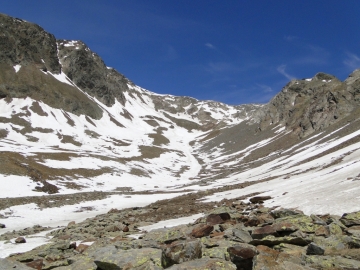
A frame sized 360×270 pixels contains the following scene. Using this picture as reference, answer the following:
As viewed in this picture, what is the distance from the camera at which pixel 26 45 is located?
136m

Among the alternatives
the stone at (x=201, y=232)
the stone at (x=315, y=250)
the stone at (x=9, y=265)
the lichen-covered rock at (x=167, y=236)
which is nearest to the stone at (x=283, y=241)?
the stone at (x=315, y=250)

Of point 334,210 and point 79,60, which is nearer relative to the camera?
point 334,210

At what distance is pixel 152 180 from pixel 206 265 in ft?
183

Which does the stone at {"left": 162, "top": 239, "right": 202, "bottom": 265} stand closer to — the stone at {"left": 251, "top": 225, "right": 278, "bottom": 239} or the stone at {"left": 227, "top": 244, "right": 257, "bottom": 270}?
the stone at {"left": 227, "top": 244, "right": 257, "bottom": 270}

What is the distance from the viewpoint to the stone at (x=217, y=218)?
14.5m

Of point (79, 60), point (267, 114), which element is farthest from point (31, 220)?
point (79, 60)

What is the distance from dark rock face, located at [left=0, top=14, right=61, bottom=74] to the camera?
127 metres

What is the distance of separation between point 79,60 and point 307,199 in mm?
173435

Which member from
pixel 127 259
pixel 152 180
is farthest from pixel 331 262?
pixel 152 180

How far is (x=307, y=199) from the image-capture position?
18.5 meters

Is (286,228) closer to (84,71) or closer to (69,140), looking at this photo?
(69,140)

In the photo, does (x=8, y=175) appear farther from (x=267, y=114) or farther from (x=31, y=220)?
(x=267, y=114)

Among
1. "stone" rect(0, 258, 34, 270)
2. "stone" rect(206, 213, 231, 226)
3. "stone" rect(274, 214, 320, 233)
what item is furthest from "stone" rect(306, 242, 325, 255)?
"stone" rect(0, 258, 34, 270)

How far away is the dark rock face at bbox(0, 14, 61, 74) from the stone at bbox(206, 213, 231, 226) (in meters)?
136
